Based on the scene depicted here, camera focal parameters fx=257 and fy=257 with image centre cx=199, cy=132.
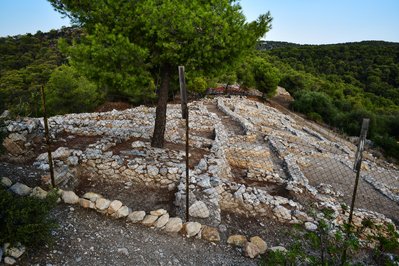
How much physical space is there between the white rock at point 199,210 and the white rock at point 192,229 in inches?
26.3

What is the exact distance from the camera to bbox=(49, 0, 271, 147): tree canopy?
6.94m

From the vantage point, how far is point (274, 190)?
10.1 m

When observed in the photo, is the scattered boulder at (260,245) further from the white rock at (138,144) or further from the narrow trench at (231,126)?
the narrow trench at (231,126)

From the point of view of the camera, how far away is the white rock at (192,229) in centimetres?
554

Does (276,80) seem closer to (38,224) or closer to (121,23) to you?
(121,23)

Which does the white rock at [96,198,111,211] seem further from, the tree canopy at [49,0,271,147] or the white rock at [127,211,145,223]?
the tree canopy at [49,0,271,147]

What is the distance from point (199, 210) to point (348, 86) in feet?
233

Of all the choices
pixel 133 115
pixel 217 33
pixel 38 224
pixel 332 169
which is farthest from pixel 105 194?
pixel 332 169

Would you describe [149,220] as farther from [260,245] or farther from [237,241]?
[260,245]

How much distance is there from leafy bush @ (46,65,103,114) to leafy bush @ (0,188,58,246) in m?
22.7

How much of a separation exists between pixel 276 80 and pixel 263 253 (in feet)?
127

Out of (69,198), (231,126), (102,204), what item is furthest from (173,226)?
(231,126)

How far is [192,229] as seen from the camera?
5574 mm

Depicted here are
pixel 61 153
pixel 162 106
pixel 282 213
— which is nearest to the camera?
pixel 282 213
